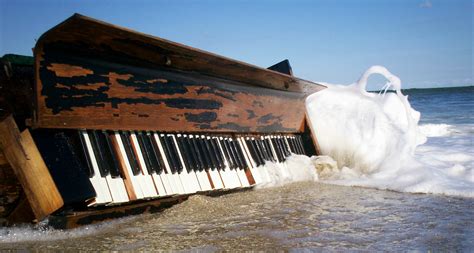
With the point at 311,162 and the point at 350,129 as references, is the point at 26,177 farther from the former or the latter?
the point at 350,129

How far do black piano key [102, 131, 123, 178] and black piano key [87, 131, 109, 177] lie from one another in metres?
0.03

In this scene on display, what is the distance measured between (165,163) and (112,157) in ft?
1.01

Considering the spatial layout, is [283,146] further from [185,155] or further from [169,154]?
[169,154]

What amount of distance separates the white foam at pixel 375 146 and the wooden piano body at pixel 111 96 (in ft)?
4.17

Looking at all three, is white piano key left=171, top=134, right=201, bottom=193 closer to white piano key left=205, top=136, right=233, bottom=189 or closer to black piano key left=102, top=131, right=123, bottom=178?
white piano key left=205, top=136, right=233, bottom=189

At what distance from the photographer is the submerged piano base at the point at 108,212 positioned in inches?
52.9

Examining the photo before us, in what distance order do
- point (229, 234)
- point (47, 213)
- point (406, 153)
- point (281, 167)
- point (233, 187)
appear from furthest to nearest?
point (406, 153) < point (281, 167) < point (233, 187) < point (229, 234) < point (47, 213)

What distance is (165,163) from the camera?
1808 mm

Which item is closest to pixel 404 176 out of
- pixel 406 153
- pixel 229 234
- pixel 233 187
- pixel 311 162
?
pixel 406 153

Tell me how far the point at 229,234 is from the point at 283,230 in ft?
0.82

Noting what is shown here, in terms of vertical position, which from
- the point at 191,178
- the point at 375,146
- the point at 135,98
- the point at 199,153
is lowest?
the point at 375,146

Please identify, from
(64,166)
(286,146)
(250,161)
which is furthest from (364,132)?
(64,166)

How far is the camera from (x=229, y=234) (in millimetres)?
1432

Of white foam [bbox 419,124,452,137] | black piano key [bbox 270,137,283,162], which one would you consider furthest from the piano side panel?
white foam [bbox 419,124,452,137]
